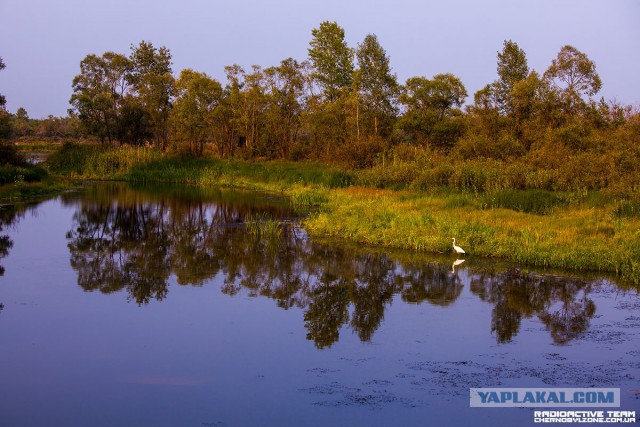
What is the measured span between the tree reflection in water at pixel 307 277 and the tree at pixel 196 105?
2770cm

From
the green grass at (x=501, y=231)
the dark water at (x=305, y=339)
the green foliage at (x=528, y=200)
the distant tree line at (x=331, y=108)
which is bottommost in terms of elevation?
the dark water at (x=305, y=339)

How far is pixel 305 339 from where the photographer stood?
41.4 feet

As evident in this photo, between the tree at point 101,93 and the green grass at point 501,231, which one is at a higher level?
the tree at point 101,93

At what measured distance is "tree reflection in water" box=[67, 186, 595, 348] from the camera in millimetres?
14250

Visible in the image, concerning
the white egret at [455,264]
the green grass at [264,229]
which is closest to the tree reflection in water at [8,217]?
the green grass at [264,229]

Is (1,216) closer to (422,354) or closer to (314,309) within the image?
(314,309)

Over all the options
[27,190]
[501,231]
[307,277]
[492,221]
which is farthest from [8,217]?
[501,231]

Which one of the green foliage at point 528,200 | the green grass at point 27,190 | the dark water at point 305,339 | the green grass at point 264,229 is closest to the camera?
the dark water at point 305,339

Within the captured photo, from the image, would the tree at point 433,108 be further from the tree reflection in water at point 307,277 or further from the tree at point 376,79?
the tree reflection in water at point 307,277

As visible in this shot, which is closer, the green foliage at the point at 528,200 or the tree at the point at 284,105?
the green foliage at the point at 528,200

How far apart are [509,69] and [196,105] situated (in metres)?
25.4

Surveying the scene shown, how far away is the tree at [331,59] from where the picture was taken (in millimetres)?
55250

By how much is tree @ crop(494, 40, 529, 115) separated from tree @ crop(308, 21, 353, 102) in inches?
508

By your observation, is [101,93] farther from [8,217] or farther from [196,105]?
[8,217]
